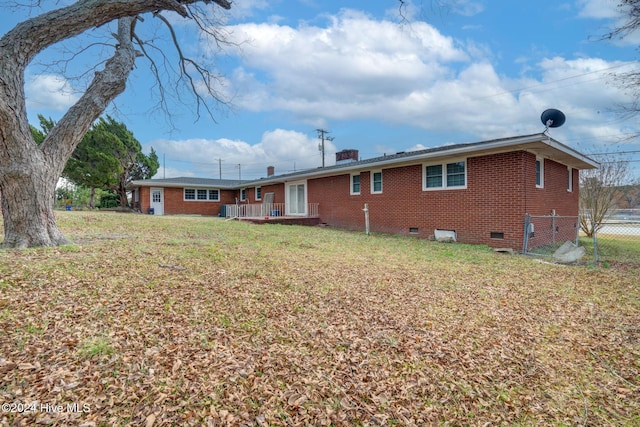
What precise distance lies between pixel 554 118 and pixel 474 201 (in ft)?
10.1

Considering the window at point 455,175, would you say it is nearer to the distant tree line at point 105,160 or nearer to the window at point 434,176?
the window at point 434,176

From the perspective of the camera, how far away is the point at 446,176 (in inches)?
407

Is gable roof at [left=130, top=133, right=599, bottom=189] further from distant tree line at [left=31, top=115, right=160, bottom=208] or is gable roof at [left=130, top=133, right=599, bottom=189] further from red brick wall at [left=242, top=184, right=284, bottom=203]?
distant tree line at [left=31, top=115, right=160, bottom=208]

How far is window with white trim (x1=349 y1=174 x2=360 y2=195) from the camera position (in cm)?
1362

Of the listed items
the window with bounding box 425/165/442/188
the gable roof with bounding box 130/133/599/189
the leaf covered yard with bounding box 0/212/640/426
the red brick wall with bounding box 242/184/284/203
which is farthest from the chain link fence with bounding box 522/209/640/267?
the red brick wall with bounding box 242/184/284/203

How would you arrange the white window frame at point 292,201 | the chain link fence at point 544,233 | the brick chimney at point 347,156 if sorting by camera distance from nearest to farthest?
the chain link fence at point 544,233 < the white window frame at point 292,201 < the brick chimney at point 347,156

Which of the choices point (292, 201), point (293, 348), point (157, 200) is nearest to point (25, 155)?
point (293, 348)

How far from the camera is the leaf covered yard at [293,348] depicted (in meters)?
2.05

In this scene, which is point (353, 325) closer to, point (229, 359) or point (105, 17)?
point (229, 359)

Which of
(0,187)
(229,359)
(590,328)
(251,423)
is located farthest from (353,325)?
(0,187)

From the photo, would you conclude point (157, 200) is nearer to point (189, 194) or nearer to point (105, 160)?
point (189, 194)

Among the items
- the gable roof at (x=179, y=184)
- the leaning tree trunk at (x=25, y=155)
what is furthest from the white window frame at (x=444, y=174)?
the gable roof at (x=179, y=184)

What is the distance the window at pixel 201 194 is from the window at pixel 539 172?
1990cm

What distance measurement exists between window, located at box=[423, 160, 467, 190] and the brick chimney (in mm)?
7472
